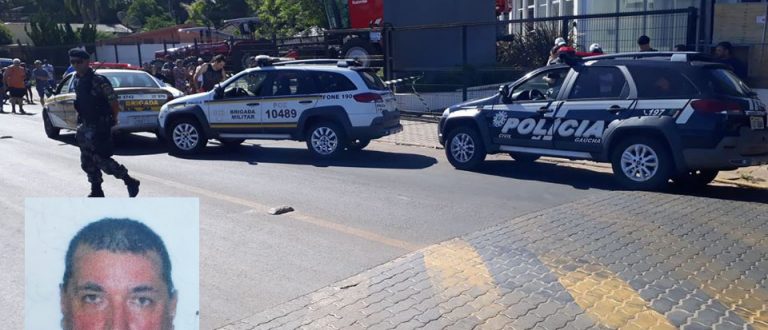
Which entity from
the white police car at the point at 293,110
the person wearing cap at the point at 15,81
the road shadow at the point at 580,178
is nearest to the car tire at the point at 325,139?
the white police car at the point at 293,110

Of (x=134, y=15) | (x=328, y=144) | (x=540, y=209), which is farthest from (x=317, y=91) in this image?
(x=134, y=15)

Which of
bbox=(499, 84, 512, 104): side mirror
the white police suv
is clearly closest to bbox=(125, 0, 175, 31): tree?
bbox=(499, 84, 512, 104): side mirror

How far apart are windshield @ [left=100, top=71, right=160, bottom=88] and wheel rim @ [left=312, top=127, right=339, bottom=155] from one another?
14.8ft

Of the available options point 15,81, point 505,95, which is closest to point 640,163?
point 505,95

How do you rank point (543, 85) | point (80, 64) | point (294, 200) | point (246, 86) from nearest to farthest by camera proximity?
point (80, 64)
point (294, 200)
point (543, 85)
point (246, 86)

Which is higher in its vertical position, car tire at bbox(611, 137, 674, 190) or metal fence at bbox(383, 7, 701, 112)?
metal fence at bbox(383, 7, 701, 112)

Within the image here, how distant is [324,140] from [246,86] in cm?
183

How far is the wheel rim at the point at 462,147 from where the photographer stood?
11.8 metres

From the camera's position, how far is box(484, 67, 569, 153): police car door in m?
10.8

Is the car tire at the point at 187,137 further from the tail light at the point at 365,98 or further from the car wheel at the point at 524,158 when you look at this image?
the car wheel at the point at 524,158

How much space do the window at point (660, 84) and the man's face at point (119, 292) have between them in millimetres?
7814

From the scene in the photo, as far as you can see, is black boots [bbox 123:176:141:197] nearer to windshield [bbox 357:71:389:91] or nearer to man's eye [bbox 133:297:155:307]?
windshield [bbox 357:71:389:91]

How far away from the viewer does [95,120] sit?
898 centimetres

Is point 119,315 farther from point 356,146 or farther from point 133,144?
point 133,144
